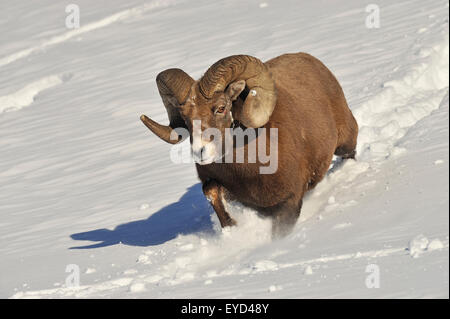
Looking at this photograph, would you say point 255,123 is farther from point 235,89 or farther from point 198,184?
point 198,184

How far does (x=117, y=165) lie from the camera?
1441 cm

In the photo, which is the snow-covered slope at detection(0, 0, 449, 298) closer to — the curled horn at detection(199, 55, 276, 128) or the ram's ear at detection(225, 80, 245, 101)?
the curled horn at detection(199, 55, 276, 128)

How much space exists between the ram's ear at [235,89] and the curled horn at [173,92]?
0.42m

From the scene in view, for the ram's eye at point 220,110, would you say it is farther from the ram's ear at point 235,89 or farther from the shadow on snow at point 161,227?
the shadow on snow at point 161,227

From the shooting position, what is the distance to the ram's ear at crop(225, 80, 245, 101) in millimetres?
9211

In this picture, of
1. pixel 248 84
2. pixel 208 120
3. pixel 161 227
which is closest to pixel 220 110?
pixel 208 120

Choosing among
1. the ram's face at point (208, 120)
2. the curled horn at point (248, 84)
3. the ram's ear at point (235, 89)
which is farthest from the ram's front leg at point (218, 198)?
the ram's ear at point (235, 89)

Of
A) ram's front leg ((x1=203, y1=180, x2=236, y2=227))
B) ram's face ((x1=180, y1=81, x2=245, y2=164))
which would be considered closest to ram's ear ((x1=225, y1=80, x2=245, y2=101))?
ram's face ((x1=180, y1=81, x2=245, y2=164))

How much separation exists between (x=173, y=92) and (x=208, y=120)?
0.59 metres

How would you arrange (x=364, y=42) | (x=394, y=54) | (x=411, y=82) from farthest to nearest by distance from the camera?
(x=364, y=42), (x=394, y=54), (x=411, y=82)

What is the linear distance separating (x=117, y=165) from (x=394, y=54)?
19.0 feet

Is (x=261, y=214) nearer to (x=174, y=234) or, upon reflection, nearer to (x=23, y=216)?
(x=174, y=234)

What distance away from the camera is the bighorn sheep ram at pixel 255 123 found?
898 centimetres
